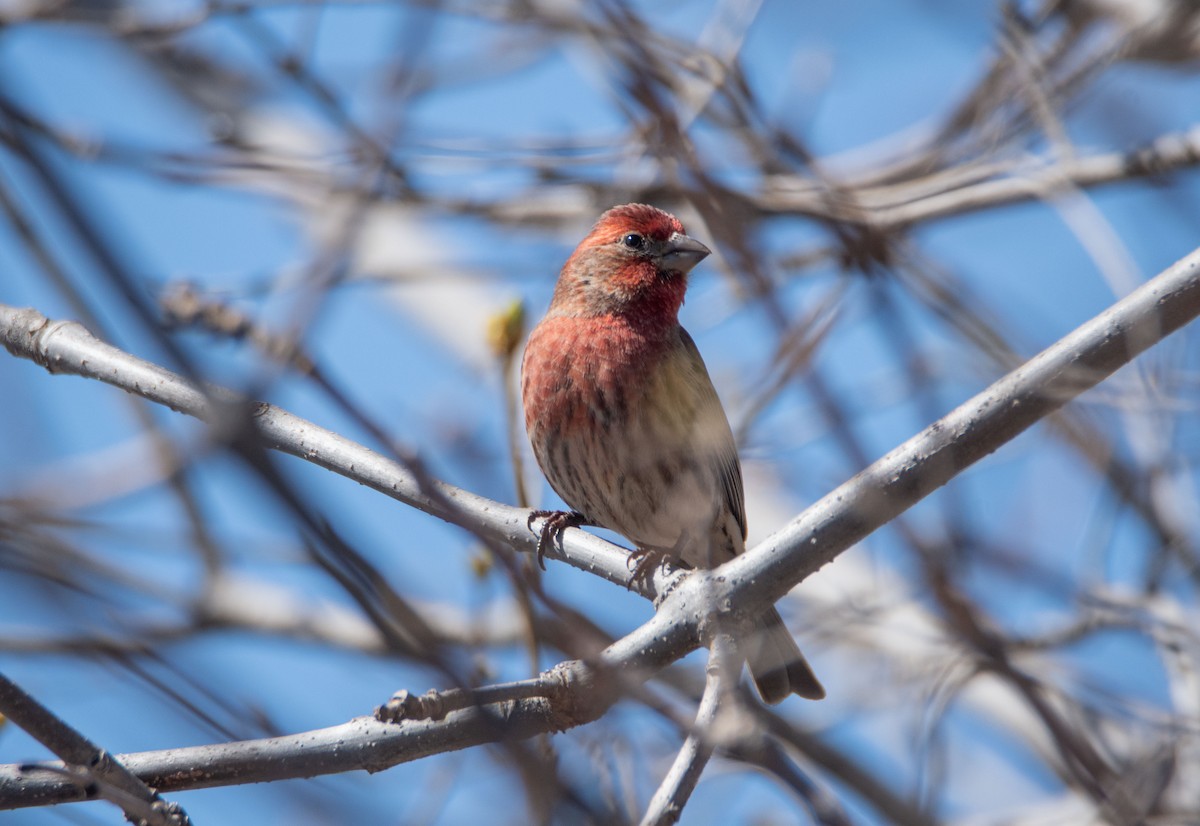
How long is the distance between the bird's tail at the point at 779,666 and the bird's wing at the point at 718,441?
575mm

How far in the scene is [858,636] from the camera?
752cm

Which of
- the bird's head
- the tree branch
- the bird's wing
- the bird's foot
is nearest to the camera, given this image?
the tree branch

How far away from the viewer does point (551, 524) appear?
464cm

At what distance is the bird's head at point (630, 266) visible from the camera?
6098 mm

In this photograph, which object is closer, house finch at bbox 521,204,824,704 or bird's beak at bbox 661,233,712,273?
house finch at bbox 521,204,824,704

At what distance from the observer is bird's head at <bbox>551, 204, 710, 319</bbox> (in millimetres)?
6098

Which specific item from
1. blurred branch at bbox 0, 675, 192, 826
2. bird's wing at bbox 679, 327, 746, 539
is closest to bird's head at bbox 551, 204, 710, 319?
bird's wing at bbox 679, 327, 746, 539

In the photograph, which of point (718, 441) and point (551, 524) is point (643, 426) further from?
point (551, 524)

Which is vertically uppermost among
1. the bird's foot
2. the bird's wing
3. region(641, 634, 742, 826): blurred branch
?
the bird's wing

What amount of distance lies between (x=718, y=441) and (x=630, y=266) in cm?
113

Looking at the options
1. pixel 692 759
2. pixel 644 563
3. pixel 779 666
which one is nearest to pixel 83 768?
pixel 692 759

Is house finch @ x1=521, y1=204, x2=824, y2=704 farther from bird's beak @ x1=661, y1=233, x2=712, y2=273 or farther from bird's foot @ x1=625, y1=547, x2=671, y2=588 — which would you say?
bird's foot @ x1=625, y1=547, x2=671, y2=588

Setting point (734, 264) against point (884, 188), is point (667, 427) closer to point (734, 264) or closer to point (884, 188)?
point (884, 188)

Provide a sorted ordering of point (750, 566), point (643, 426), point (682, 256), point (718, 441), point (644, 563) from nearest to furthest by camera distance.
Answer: point (750, 566), point (644, 563), point (643, 426), point (718, 441), point (682, 256)
